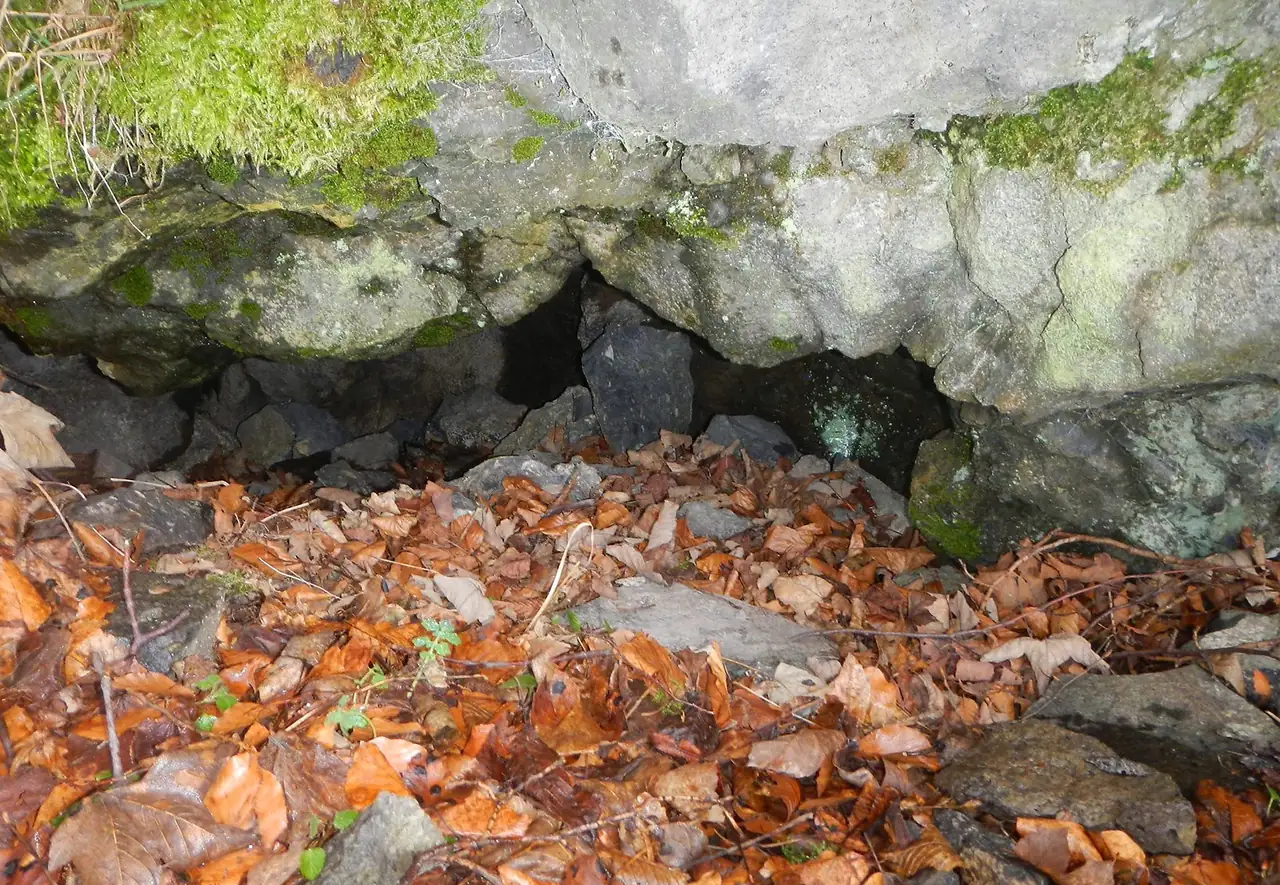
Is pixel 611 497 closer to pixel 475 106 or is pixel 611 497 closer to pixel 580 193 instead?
pixel 580 193

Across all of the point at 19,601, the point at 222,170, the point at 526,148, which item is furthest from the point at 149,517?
the point at 526,148

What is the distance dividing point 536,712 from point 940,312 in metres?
2.45

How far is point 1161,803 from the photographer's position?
2152mm

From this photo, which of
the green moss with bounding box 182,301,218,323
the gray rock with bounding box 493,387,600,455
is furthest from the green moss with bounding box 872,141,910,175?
the gray rock with bounding box 493,387,600,455

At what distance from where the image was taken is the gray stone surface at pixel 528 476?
4680 millimetres

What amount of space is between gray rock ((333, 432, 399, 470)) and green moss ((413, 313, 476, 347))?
7.42 ft

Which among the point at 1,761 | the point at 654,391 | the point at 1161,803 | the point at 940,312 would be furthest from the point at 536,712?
the point at 654,391

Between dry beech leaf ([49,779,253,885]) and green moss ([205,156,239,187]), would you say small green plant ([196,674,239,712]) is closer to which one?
dry beech leaf ([49,779,253,885])

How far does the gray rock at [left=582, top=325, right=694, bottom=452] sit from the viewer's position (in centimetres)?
620

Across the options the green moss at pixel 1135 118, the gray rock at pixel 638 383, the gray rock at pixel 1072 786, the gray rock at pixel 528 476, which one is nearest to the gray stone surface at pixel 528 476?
the gray rock at pixel 528 476

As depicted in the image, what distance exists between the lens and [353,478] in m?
6.34

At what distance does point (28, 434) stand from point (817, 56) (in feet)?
10.9

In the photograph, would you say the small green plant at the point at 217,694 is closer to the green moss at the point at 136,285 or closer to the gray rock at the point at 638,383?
the green moss at the point at 136,285

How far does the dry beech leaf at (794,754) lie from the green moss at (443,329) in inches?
122
